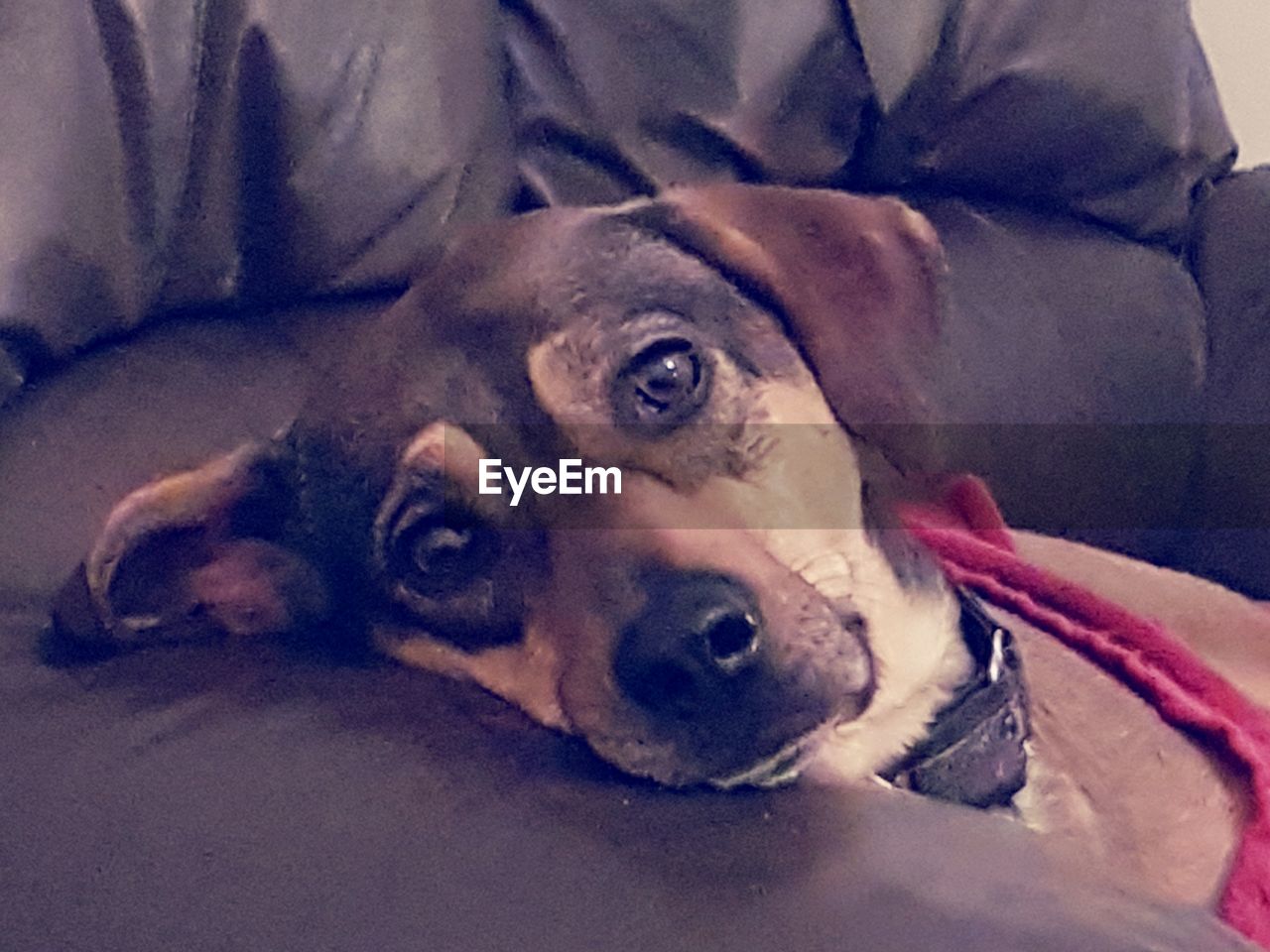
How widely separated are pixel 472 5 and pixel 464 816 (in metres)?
0.91

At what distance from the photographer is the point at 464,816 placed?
69 centimetres

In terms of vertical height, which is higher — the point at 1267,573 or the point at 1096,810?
the point at 1096,810

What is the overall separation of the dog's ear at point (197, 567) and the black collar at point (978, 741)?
0.53 meters

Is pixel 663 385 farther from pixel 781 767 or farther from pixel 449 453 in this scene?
pixel 781 767

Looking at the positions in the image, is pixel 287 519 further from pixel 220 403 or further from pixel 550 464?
pixel 550 464

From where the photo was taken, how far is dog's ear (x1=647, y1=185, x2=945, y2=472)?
109 centimetres

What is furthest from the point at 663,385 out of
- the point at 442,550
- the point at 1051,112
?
the point at 1051,112

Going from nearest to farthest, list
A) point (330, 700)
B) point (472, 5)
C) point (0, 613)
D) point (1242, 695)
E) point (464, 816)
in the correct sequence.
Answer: point (464, 816) → point (330, 700) → point (0, 613) → point (1242, 695) → point (472, 5)

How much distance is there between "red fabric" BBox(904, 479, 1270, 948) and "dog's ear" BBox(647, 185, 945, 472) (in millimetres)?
145

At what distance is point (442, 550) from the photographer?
3.57 feet

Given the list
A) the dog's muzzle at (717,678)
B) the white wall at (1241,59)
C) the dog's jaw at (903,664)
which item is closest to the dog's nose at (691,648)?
the dog's muzzle at (717,678)

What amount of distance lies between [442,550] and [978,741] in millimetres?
468

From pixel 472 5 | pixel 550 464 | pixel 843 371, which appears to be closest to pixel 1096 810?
pixel 843 371

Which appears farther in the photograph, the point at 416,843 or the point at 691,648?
the point at 691,648
